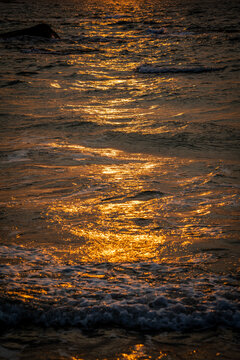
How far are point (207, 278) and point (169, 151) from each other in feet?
9.31

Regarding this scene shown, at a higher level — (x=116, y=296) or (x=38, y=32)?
(x=38, y=32)

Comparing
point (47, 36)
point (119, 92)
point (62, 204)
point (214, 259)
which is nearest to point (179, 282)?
A: point (214, 259)

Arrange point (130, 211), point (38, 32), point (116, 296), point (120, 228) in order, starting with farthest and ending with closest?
point (38, 32), point (130, 211), point (120, 228), point (116, 296)

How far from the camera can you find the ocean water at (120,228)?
6.62 feet

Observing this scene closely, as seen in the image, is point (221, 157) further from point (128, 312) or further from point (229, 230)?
point (128, 312)

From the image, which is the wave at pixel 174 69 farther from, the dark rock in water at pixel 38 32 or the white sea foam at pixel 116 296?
the dark rock in water at pixel 38 32

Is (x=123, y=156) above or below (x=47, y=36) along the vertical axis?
below

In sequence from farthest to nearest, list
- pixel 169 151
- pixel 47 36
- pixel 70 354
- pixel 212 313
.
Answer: pixel 47 36 → pixel 169 151 → pixel 212 313 → pixel 70 354

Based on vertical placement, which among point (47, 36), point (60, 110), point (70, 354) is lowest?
point (70, 354)

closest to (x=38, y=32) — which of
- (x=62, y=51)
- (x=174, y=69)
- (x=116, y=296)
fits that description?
(x=62, y=51)

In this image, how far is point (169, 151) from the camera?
16.5 ft

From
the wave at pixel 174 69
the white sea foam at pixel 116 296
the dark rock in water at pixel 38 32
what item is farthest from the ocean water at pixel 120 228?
the dark rock in water at pixel 38 32

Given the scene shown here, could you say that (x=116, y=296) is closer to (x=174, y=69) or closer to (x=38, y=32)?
(x=174, y=69)

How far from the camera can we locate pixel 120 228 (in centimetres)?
299
